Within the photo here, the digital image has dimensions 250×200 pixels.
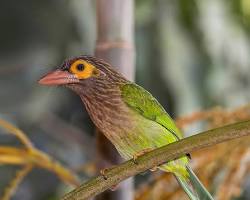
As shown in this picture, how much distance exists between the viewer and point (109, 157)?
0.67m

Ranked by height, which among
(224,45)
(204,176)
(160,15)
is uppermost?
(160,15)

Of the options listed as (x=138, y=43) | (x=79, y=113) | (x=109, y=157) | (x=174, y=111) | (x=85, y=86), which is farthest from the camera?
(x=79, y=113)

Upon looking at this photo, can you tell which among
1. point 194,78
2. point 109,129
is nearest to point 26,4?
point 194,78

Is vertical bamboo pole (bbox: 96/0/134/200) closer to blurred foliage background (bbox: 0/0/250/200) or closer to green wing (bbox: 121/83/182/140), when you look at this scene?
green wing (bbox: 121/83/182/140)

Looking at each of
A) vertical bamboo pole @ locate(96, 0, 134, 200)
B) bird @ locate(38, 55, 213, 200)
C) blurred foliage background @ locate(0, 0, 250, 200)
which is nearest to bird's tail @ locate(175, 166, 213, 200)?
bird @ locate(38, 55, 213, 200)

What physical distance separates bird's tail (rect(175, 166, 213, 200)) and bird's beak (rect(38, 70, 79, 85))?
0.13 metres

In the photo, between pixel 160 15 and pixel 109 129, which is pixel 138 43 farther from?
pixel 109 129

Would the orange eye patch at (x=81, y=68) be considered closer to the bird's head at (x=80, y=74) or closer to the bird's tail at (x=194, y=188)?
the bird's head at (x=80, y=74)

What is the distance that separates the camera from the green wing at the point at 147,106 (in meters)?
0.57

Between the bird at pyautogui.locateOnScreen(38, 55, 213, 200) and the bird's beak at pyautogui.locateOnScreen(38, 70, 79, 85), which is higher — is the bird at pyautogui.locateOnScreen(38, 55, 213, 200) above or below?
below

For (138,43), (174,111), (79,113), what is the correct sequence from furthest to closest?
1. (79,113)
2. (138,43)
3. (174,111)

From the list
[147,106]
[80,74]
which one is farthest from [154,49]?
[80,74]

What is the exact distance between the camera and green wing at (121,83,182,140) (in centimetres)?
57

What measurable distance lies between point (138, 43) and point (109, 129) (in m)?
1.01
